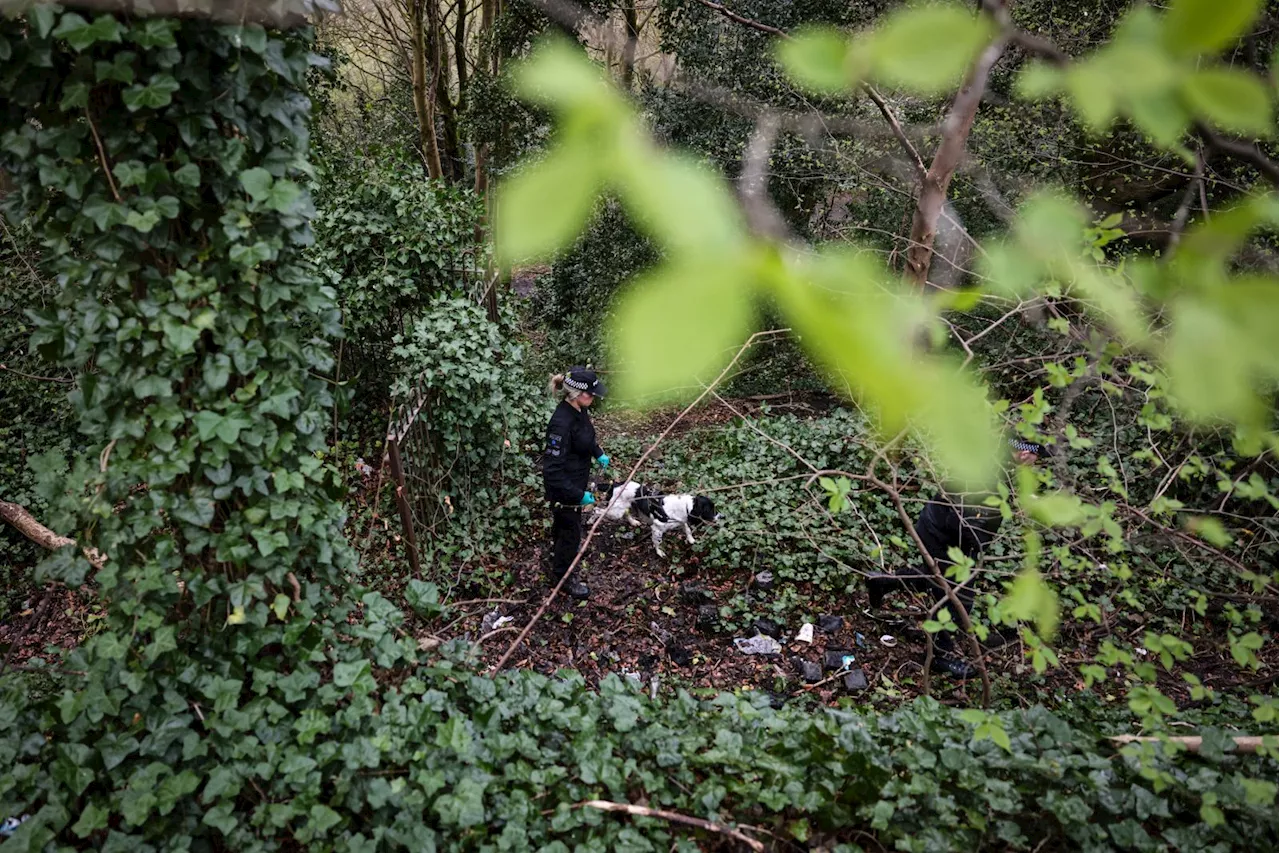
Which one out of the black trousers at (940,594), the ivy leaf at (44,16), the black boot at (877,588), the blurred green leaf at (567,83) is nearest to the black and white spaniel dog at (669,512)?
the black boot at (877,588)

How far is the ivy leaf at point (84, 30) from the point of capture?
1804 millimetres

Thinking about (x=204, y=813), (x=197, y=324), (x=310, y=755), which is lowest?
(x=204, y=813)

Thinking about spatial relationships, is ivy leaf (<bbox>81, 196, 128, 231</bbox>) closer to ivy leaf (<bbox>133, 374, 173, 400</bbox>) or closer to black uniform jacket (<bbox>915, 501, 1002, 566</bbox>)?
ivy leaf (<bbox>133, 374, 173, 400</bbox>)

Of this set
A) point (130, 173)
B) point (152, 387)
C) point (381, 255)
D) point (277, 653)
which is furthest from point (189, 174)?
point (381, 255)

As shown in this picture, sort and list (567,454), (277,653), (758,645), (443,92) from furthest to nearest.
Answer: (443,92), (567,454), (758,645), (277,653)

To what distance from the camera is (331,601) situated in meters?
2.67

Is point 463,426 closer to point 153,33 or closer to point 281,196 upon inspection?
point 281,196

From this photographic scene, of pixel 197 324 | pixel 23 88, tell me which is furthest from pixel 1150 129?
pixel 23 88

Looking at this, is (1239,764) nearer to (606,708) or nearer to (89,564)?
(606,708)

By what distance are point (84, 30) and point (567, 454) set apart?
12.1 ft

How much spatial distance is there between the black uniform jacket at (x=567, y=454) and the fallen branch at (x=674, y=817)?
2.93 meters

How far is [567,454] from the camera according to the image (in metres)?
5.10

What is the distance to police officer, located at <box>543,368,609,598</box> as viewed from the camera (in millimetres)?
5016

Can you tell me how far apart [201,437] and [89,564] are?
1.95ft
